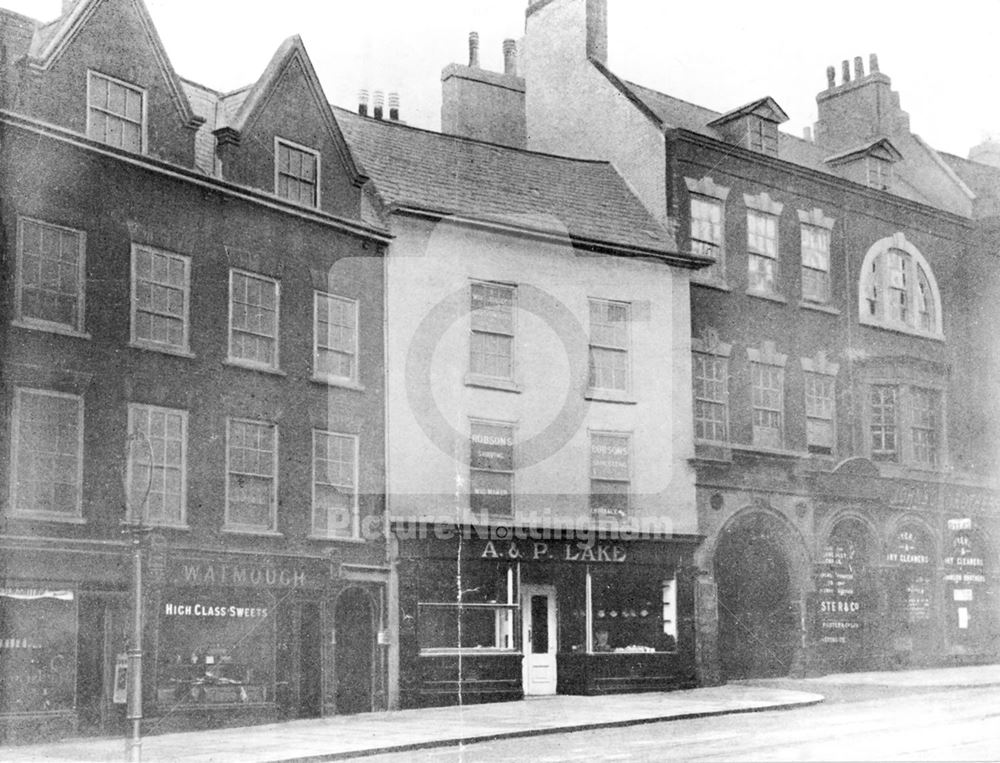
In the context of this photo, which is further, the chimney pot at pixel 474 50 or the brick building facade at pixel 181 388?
the chimney pot at pixel 474 50

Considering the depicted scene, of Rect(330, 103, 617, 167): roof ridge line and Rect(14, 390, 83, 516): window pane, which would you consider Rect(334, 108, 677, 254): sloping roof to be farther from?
Rect(14, 390, 83, 516): window pane

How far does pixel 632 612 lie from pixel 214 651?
9.41 metres

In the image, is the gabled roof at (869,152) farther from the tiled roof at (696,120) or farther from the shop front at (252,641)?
the shop front at (252,641)

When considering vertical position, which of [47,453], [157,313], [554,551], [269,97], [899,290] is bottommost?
[554,551]

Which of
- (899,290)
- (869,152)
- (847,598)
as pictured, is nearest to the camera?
(847,598)

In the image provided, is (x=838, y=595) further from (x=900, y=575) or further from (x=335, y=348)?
(x=335, y=348)

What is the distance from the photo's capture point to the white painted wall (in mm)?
24344

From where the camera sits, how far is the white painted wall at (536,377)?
79.9 ft

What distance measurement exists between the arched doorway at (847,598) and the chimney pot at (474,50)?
14000 millimetres

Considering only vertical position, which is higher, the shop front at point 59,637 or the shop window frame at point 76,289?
the shop window frame at point 76,289

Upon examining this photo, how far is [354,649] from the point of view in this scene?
906 inches

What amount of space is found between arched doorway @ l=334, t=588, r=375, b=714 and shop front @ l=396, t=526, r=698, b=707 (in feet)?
2.08

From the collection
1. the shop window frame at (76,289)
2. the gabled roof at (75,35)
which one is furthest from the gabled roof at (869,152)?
the shop window frame at (76,289)

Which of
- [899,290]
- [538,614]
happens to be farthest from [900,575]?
[538,614]
